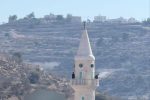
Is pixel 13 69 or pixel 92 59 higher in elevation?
pixel 92 59

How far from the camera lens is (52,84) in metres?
126

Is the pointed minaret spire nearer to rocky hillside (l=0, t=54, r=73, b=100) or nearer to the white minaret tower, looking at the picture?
the white minaret tower

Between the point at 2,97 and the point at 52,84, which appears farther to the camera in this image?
the point at 52,84

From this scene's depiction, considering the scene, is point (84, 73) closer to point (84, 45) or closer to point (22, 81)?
point (84, 45)

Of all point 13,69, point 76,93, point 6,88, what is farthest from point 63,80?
point 76,93

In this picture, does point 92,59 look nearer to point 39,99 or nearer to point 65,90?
point 39,99

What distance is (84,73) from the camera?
2393 inches

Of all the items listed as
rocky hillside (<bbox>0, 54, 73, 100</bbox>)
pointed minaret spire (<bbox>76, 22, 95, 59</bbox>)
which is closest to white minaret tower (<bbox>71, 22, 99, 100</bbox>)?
pointed minaret spire (<bbox>76, 22, 95, 59</bbox>)

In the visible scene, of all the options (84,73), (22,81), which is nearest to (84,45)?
(84,73)

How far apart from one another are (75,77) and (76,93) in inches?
34.6

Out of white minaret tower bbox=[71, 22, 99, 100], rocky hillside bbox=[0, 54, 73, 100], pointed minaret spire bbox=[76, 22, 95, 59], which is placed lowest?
rocky hillside bbox=[0, 54, 73, 100]

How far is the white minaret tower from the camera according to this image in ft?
199

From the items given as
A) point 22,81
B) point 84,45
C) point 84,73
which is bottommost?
point 22,81

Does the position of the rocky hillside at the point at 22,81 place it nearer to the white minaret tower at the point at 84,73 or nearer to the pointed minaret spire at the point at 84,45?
the white minaret tower at the point at 84,73
